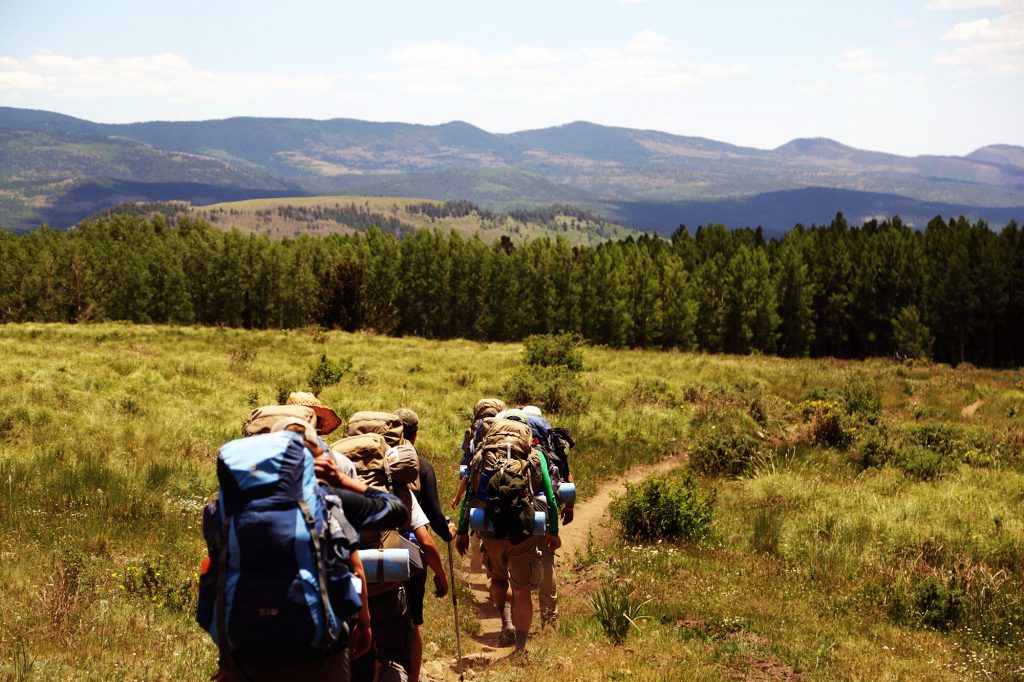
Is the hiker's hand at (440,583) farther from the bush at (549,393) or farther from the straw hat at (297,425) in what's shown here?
the bush at (549,393)

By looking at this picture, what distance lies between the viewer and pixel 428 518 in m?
6.71

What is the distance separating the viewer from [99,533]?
9.20 metres

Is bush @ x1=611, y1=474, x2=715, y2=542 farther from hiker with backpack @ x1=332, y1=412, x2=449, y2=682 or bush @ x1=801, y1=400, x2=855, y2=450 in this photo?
bush @ x1=801, y1=400, x2=855, y2=450

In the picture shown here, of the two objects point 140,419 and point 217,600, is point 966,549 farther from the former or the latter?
point 140,419

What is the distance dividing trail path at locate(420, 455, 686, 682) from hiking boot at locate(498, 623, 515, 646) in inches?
3.9

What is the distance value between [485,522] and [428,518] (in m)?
0.94

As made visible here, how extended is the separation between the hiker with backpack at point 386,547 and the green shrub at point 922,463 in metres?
14.0

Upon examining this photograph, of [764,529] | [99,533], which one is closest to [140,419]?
Result: [99,533]

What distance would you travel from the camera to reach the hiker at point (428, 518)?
552 cm

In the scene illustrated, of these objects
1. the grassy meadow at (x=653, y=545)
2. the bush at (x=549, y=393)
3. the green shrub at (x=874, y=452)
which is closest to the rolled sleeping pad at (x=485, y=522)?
the grassy meadow at (x=653, y=545)

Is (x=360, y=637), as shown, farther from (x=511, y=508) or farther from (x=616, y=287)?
(x=616, y=287)

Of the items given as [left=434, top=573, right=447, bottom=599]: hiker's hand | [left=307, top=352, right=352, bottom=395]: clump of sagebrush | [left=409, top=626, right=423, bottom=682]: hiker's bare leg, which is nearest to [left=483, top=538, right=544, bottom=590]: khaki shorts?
[left=434, top=573, right=447, bottom=599]: hiker's hand

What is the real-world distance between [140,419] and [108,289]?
299ft

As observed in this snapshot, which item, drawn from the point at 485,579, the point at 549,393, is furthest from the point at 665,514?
the point at 549,393
